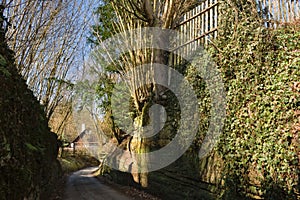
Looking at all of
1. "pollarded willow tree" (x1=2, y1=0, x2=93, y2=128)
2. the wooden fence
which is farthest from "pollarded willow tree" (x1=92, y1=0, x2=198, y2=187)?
"pollarded willow tree" (x1=2, y1=0, x2=93, y2=128)

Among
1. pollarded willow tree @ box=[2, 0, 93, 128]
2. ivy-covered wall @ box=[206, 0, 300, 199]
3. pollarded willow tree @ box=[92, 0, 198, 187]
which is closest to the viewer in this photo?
ivy-covered wall @ box=[206, 0, 300, 199]

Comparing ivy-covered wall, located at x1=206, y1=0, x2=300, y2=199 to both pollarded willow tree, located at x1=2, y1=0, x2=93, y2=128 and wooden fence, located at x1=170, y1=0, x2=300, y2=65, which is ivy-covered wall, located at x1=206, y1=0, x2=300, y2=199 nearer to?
wooden fence, located at x1=170, y1=0, x2=300, y2=65

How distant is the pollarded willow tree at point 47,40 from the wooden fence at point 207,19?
150 inches

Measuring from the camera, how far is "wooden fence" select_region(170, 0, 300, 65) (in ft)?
17.8

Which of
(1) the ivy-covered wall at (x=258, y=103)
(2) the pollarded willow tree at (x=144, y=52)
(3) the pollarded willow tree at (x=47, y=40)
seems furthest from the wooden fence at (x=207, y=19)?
(3) the pollarded willow tree at (x=47, y=40)

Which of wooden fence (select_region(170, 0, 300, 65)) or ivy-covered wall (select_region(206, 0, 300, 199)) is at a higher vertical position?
wooden fence (select_region(170, 0, 300, 65))

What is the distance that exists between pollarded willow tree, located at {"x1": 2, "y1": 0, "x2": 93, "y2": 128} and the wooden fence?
3813 mm

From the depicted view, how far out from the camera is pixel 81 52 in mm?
13688

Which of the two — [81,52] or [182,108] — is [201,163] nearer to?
[182,108]

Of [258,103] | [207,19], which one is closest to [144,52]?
[207,19]

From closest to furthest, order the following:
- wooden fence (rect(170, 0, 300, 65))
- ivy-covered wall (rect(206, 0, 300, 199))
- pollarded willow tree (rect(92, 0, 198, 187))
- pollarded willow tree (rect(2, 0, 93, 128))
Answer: ivy-covered wall (rect(206, 0, 300, 199)), wooden fence (rect(170, 0, 300, 65)), pollarded willow tree (rect(2, 0, 93, 128)), pollarded willow tree (rect(92, 0, 198, 187))

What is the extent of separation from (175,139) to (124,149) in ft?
16.1

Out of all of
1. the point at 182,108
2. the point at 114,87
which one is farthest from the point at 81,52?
the point at 182,108

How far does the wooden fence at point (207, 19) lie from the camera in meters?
5.43
